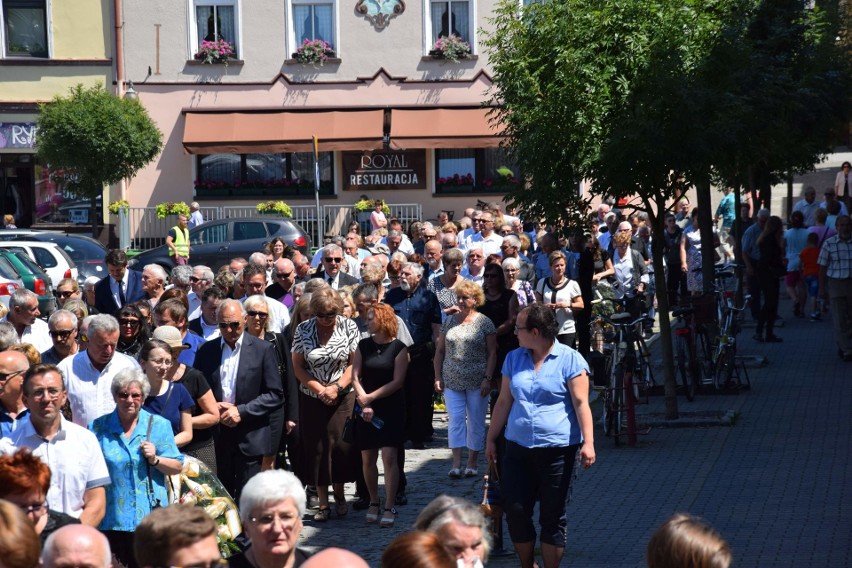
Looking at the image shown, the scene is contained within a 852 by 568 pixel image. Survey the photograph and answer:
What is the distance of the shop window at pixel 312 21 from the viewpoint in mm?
35531

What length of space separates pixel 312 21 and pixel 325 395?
26.9m

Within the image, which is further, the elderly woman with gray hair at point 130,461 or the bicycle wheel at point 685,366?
the bicycle wheel at point 685,366

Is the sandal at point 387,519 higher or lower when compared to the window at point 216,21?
lower

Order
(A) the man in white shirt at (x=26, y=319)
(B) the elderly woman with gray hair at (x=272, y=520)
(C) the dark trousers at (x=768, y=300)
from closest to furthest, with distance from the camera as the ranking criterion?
1. (B) the elderly woman with gray hair at (x=272, y=520)
2. (A) the man in white shirt at (x=26, y=319)
3. (C) the dark trousers at (x=768, y=300)

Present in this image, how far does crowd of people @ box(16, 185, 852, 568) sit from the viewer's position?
5.58 metres

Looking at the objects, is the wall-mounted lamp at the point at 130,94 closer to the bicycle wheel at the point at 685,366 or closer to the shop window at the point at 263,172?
the shop window at the point at 263,172

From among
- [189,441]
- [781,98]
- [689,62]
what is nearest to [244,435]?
[189,441]

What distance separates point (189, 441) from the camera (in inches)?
313

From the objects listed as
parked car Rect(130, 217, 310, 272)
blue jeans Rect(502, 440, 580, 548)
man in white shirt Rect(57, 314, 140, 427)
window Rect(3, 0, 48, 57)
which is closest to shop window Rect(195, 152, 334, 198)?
window Rect(3, 0, 48, 57)

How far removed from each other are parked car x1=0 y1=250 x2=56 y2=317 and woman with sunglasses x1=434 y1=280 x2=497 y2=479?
38.1 feet

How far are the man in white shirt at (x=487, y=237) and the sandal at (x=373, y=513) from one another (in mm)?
8694

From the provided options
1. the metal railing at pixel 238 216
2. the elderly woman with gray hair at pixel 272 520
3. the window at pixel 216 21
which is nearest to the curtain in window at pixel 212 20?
the window at pixel 216 21

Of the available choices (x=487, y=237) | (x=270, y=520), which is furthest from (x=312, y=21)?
(x=270, y=520)

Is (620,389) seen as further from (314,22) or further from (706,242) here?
(314,22)
